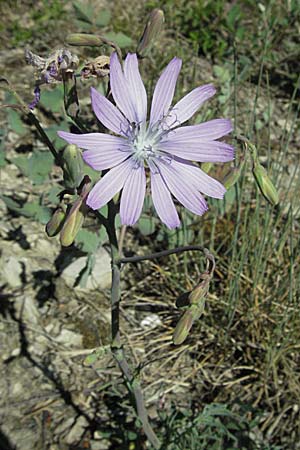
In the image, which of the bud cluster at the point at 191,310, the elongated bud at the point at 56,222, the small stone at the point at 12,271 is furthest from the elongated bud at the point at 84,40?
the small stone at the point at 12,271

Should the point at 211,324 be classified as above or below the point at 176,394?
above

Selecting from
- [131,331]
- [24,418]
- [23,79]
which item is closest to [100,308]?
[131,331]

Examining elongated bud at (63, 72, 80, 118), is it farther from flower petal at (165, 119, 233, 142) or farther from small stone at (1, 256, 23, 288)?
small stone at (1, 256, 23, 288)

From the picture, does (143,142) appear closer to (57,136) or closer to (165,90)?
(165,90)

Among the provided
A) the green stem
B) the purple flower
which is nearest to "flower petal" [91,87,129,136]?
the purple flower

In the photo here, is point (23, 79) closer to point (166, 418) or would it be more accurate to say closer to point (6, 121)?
point (6, 121)
